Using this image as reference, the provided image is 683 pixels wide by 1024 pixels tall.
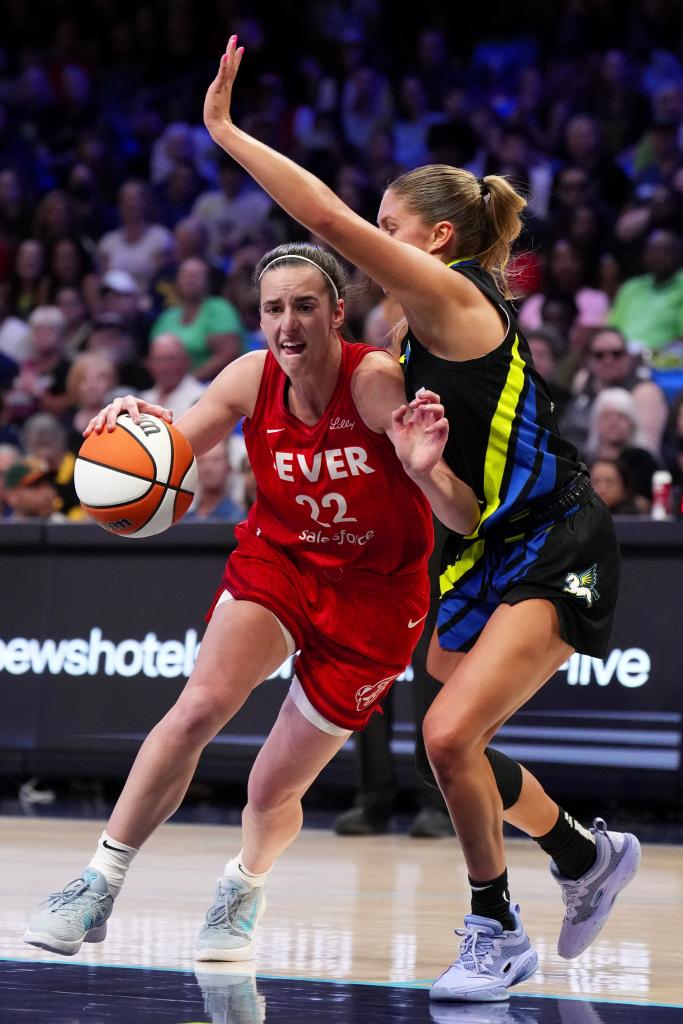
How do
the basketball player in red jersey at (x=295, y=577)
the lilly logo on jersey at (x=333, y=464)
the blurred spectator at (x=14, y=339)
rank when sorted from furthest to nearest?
the blurred spectator at (x=14, y=339) < the lilly logo on jersey at (x=333, y=464) < the basketball player in red jersey at (x=295, y=577)

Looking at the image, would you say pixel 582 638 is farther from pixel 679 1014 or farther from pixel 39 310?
pixel 39 310

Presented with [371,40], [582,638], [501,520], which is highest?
[371,40]

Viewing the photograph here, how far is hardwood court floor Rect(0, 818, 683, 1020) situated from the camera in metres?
3.79

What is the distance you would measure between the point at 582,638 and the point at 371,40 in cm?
1083

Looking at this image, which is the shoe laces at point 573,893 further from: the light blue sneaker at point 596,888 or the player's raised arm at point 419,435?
the player's raised arm at point 419,435

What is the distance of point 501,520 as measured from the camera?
3.67 meters

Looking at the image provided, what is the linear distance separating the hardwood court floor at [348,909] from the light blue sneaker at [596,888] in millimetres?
74

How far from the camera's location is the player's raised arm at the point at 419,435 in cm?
343

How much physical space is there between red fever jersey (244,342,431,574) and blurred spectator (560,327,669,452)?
5.24 metres

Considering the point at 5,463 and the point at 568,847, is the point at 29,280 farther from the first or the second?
the point at 568,847

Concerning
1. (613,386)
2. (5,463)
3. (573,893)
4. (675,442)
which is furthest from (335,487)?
(5,463)

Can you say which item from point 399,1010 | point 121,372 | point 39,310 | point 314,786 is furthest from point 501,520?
point 39,310

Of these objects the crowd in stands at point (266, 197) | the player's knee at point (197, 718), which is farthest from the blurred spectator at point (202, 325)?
the player's knee at point (197, 718)

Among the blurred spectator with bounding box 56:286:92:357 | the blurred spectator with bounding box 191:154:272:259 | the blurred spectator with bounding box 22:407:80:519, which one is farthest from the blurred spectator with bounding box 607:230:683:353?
the blurred spectator with bounding box 56:286:92:357
